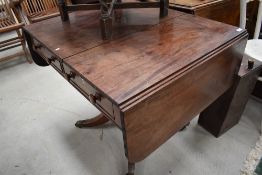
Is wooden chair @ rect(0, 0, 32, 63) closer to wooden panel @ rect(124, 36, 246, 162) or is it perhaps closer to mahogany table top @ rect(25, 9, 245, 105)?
mahogany table top @ rect(25, 9, 245, 105)

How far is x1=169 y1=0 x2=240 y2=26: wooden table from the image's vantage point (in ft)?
4.43

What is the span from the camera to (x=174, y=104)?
78 cm

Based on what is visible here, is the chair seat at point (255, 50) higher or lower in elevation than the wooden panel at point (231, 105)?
higher

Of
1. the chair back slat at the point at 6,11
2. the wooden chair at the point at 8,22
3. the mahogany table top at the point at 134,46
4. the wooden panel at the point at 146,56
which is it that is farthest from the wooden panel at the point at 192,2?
the chair back slat at the point at 6,11

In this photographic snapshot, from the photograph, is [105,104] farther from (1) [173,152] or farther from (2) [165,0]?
(1) [173,152]

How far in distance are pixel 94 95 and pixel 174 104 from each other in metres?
0.29

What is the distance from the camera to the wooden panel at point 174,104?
685 mm

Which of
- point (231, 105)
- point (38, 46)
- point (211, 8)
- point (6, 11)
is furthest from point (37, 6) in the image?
point (231, 105)

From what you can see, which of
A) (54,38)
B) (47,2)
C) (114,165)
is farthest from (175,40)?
(47,2)

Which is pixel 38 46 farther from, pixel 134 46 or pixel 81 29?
pixel 134 46

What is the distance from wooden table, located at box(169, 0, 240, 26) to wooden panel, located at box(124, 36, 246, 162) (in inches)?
19.9

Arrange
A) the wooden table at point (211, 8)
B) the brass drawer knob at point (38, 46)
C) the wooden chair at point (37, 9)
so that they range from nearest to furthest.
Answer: the brass drawer knob at point (38, 46) → the wooden table at point (211, 8) → the wooden chair at point (37, 9)

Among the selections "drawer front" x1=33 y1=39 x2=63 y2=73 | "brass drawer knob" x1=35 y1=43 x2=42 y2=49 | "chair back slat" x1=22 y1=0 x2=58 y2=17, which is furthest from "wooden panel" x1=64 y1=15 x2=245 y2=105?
"chair back slat" x1=22 y1=0 x2=58 y2=17

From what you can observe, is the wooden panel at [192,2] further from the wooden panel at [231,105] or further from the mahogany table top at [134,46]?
the wooden panel at [231,105]
